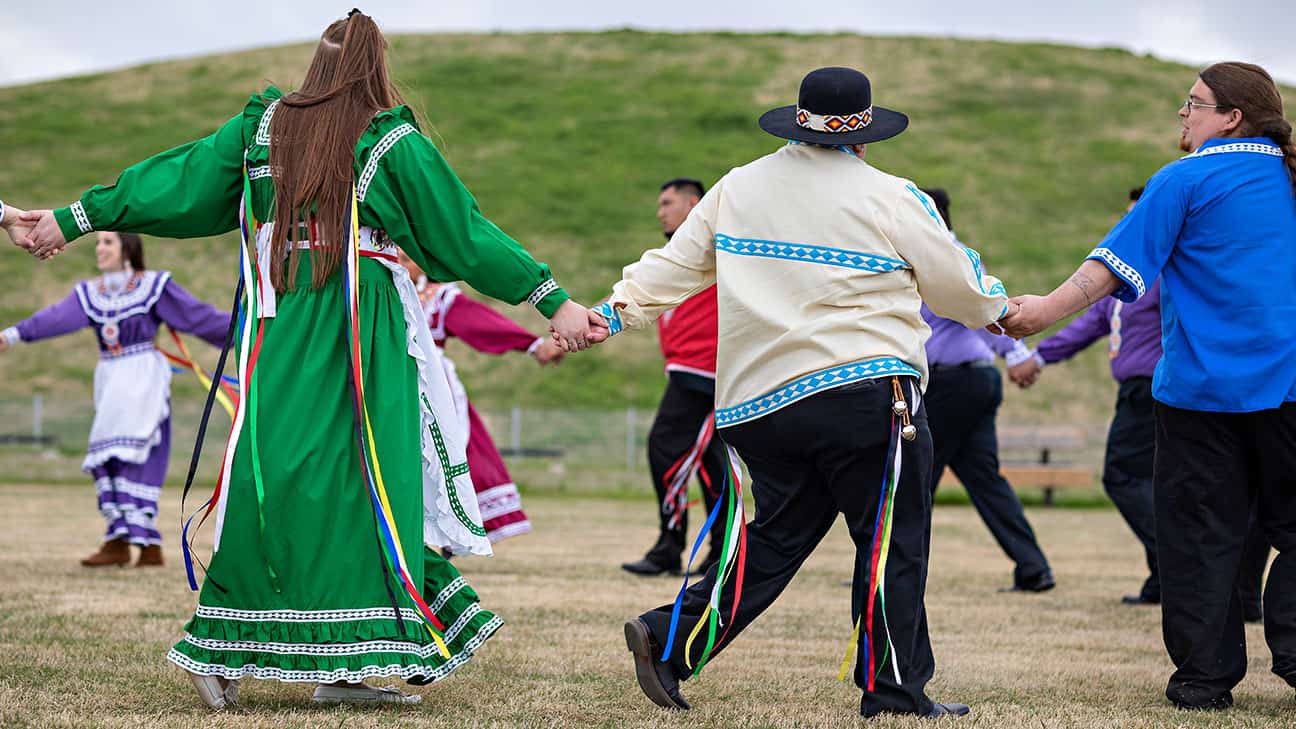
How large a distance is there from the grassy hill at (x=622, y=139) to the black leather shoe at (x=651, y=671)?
19491mm

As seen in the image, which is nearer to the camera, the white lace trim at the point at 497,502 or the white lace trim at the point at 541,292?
the white lace trim at the point at 541,292

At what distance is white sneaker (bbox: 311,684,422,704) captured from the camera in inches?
171

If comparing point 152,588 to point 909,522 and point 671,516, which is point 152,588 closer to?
point 671,516

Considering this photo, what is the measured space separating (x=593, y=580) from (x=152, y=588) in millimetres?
2346

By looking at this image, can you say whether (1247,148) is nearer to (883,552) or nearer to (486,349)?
(883,552)

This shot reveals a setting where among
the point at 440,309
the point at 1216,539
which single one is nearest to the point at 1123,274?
the point at 1216,539

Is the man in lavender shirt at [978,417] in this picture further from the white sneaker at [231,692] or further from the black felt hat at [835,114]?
the white sneaker at [231,692]

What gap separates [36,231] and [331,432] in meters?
1.16

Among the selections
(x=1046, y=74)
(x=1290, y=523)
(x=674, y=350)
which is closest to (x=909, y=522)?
(x=1290, y=523)

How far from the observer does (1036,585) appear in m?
8.38

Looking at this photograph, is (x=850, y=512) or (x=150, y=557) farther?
(x=150, y=557)

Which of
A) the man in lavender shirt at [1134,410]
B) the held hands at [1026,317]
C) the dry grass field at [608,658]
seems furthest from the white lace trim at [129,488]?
the held hands at [1026,317]

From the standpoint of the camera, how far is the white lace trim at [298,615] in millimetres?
4098

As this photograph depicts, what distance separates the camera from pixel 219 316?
27.4ft
